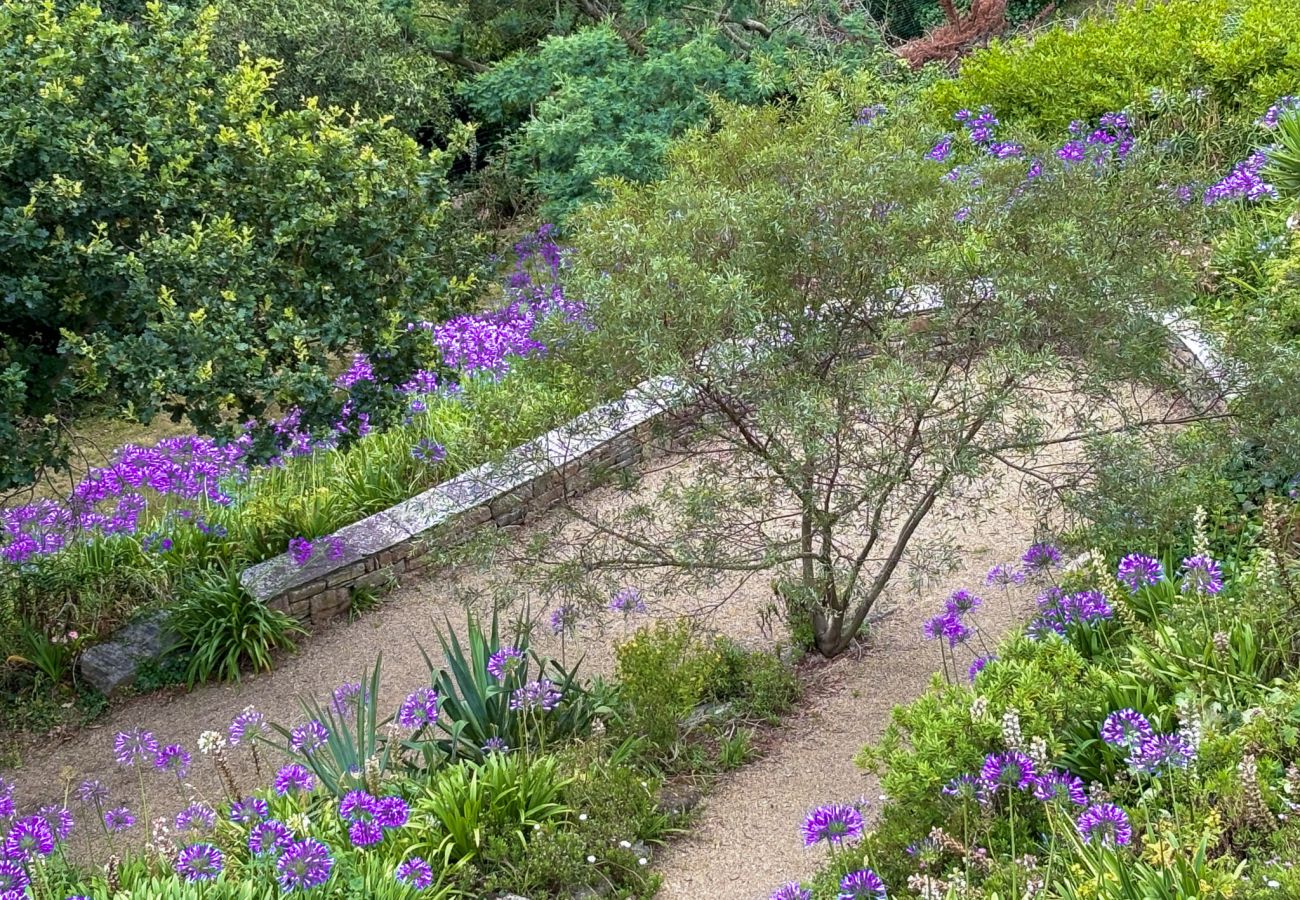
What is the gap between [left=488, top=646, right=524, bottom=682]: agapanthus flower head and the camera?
16.9ft

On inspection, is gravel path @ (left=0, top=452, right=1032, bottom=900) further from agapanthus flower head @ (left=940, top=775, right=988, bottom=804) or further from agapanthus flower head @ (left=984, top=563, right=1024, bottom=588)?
agapanthus flower head @ (left=940, top=775, right=988, bottom=804)

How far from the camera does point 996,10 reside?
13.4m

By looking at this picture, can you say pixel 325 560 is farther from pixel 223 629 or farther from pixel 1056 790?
pixel 1056 790

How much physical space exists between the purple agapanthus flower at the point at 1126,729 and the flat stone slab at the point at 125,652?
4.91 m

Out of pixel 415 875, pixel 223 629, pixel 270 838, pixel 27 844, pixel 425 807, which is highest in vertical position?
pixel 27 844

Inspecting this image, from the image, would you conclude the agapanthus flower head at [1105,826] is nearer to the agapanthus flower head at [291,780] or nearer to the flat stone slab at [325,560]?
the agapanthus flower head at [291,780]

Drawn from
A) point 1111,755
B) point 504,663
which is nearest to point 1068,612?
point 1111,755

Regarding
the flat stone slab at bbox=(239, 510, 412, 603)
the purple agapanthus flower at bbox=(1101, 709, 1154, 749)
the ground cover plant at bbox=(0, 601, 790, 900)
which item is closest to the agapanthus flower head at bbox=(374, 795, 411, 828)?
the ground cover plant at bbox=(0, 601, 790, 900)

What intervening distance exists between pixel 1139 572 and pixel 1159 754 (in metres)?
1.69

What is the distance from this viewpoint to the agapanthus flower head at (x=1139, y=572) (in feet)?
15.9

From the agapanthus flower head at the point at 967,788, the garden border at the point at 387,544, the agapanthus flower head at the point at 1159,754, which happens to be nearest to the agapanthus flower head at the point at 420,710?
the garden border at the point at 387,544

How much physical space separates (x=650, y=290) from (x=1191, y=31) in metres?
7.83

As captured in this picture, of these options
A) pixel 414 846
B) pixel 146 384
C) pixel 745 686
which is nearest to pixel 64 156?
pixel 146 384

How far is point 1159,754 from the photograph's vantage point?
3273mm
